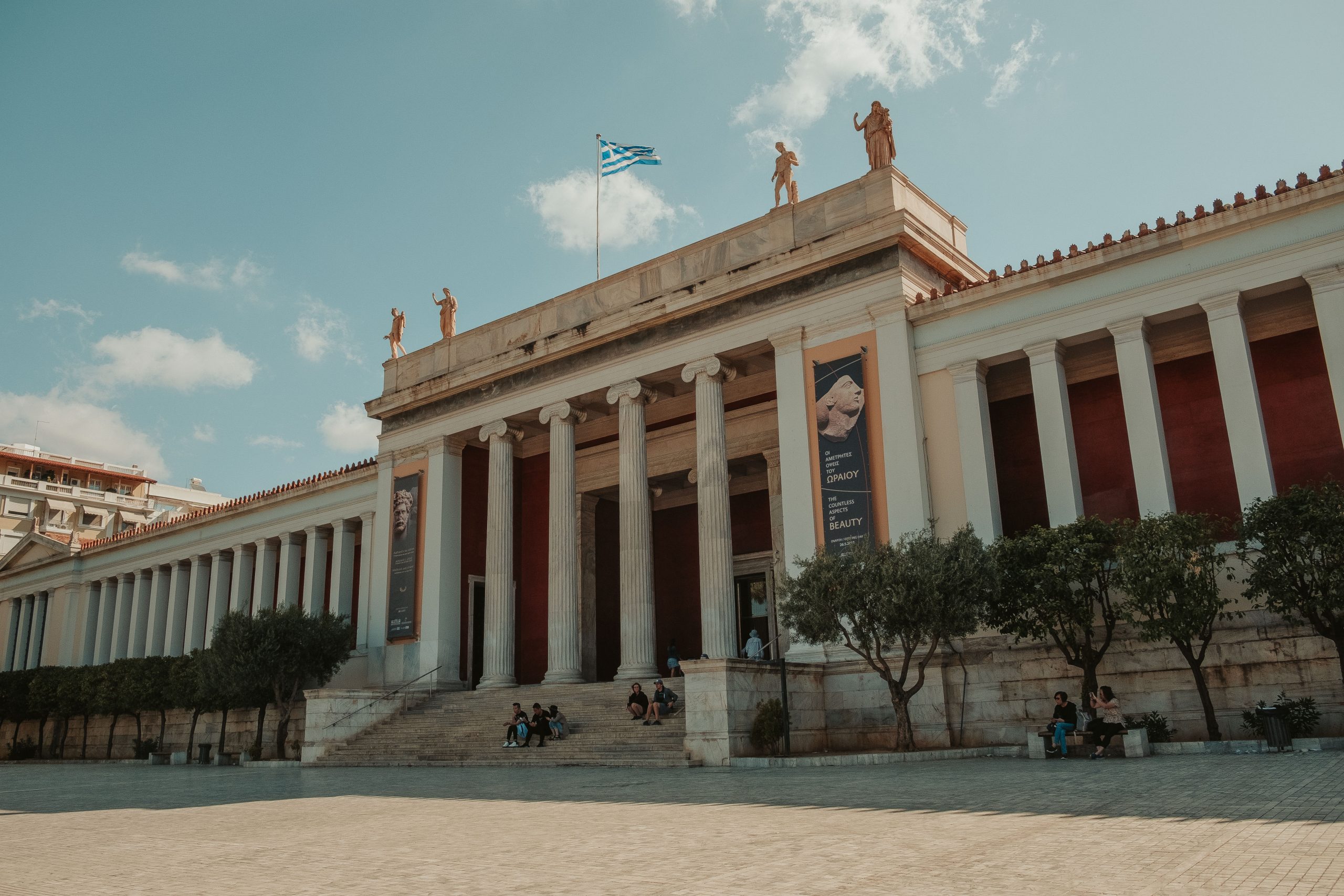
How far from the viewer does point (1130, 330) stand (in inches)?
724

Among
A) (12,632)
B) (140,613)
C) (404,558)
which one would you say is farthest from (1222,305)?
(12,632)

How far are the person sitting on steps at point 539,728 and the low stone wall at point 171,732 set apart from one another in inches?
397

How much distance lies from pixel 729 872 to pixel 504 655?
67.2 ft

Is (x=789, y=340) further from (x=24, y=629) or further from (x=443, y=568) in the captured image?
(x=24, y=629)

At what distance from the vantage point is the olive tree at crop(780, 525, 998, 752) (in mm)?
16109

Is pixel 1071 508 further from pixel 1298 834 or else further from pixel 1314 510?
pixel 1298 834

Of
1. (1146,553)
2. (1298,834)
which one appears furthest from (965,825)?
(1146,553)

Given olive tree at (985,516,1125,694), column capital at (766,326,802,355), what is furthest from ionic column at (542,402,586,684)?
olive tree at (985,516,1125,694)

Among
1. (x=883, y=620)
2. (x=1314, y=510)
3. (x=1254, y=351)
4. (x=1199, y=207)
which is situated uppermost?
(x=1199, y=207)

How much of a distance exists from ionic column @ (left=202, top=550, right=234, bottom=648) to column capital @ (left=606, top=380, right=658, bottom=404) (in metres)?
19.6

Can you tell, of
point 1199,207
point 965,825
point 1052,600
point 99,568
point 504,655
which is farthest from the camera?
point 99,568

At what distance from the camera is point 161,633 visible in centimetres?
3909

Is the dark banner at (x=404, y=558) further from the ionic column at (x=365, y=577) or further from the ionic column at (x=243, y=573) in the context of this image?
the ionic column at (x=243, y=573)

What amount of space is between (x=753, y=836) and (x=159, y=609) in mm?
37796
